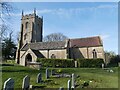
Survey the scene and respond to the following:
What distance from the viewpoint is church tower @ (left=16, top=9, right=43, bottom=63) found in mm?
55400

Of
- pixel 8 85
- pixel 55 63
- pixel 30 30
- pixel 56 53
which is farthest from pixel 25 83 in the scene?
pixel 30 30

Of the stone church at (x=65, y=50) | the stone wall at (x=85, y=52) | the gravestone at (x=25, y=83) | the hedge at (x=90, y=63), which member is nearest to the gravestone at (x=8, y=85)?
the gravestone at (x=25, y=83)

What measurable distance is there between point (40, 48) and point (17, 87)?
1366 inches

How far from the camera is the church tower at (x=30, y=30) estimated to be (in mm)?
55400

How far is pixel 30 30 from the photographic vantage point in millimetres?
55688

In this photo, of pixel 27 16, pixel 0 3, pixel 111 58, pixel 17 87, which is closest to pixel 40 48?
pixel 27 16

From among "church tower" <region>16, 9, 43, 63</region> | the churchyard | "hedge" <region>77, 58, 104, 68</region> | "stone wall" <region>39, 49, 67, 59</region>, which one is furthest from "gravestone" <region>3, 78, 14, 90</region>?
"church tower" <region>16, 9, 43, 63</region>

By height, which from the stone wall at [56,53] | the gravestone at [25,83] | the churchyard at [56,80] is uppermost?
the stone wall at [56,53]

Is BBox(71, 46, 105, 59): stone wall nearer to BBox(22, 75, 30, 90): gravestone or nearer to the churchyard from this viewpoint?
the churchyard

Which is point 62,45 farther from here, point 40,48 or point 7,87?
point 7,87

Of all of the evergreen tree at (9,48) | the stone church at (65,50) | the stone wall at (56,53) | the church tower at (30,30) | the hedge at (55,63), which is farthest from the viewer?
the church tower at (30,30)

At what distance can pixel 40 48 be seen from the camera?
47656 millimetres

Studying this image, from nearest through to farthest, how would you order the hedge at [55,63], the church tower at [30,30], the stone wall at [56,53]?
the hedge at [55,63], the stone wall at [56,53], the church tower at [30,30]

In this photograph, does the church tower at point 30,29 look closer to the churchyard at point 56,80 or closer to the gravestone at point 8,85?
the churchyard at point 56,80
